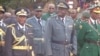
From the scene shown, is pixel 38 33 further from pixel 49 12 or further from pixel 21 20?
pixel 21 20

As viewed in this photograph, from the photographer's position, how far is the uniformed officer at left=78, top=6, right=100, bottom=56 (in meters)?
15.4

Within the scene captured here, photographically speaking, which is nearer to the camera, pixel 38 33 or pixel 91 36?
pixel 91 36

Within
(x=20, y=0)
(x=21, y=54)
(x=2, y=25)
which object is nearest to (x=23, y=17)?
(x=21, y=54)

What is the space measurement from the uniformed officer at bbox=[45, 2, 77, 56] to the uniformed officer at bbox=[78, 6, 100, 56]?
1.32ft

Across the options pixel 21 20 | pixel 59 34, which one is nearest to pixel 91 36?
pixel 59 34

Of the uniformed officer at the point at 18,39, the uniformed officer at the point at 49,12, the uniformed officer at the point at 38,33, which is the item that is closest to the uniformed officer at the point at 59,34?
the uniformed officer at the point at 18,39

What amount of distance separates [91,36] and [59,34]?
34.6 inches

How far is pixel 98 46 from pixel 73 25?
899mm

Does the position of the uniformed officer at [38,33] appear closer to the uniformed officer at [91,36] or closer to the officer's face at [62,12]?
the uniformed officer at [91,36]

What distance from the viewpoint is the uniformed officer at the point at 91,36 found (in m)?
15.4

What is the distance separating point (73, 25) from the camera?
15766mm

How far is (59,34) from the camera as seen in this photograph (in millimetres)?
15109

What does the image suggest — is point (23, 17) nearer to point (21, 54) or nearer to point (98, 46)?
point (21, 54)

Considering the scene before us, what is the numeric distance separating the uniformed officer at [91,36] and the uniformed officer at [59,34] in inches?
15.8
